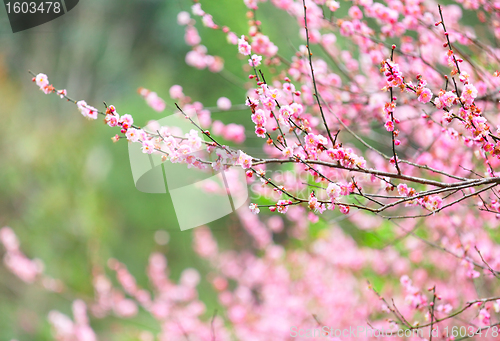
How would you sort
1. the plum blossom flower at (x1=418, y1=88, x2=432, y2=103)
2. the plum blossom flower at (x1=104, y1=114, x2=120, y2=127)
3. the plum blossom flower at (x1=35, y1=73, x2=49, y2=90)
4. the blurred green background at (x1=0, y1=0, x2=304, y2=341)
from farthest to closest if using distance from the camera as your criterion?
the blurred green background at (x1=0, y1=0, x2=304, y2=341) < the plum blossom flower at (x1=35, y1=73, x2=49, y2=90) < the plum blossom flower at (x1=104, y1=114, x2=120, y2=127) < the plum blossom flower at (x1=418, y1=88, x2=432, y2=103)

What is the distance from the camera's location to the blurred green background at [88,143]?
7.61 metres

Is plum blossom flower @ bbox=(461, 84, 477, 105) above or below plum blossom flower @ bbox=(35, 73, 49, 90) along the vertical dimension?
below

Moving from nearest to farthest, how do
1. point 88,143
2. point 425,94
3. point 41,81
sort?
1. point 425,94
2. point 41,81
3. point 88,143

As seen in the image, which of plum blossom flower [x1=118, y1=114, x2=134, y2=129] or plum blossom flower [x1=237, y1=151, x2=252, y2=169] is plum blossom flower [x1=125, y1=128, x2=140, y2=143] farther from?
plum blossom flower [x1=237, y1=151, x2=252, y2=169]

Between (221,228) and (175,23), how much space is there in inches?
237

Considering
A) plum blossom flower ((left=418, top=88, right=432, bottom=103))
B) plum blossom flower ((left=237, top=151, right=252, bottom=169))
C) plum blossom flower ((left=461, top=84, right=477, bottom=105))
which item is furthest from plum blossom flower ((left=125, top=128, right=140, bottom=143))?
plum blossom flower ((left=461, top=84, right=477, bottom=105))

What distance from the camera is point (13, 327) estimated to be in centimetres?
714

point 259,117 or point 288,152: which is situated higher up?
point 259,117

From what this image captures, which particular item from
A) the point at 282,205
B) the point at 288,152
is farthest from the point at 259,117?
the point at 282,205

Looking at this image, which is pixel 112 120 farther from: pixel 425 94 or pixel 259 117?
pixel 425 94

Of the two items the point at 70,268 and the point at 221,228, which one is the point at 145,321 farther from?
the point at 221,228

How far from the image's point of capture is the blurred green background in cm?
761

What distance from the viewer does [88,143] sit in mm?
8914

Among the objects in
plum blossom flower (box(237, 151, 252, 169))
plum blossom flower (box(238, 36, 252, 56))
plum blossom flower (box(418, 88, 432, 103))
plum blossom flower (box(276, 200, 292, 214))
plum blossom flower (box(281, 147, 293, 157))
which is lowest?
plum blossom flower (box(276, 200, 292, 214))
